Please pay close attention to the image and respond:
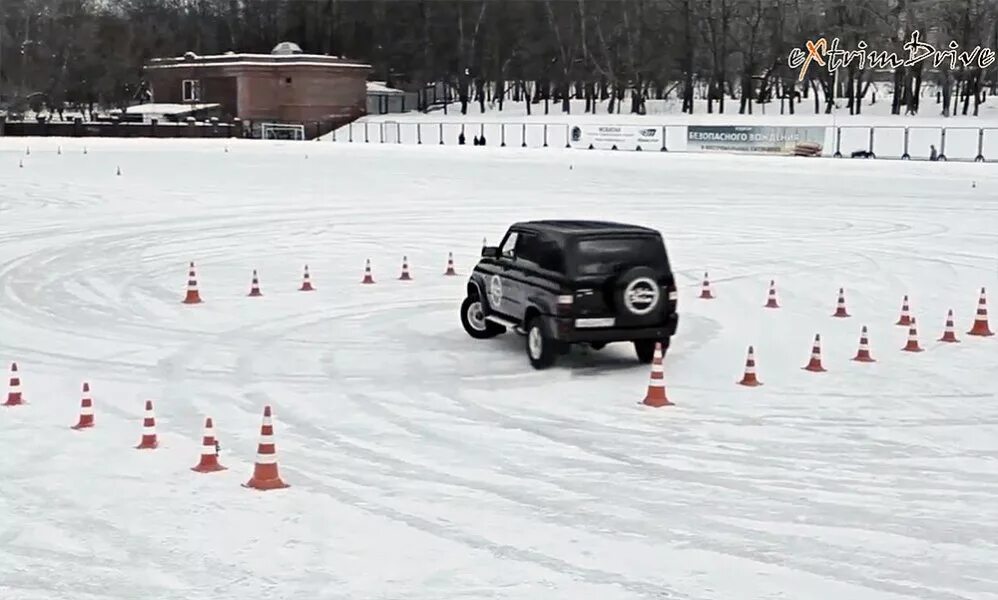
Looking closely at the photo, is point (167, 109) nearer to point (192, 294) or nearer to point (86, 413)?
point (192, 294)

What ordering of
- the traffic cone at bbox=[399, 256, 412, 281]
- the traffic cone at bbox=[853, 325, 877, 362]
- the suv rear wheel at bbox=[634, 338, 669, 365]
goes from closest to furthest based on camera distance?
the suv rear wheel at bbox=[634, 338, 669, 365], the traffic cone at bbox=[853, 325, 877, 362], the traffic cone at bbox=[399, 256, 412, 281]

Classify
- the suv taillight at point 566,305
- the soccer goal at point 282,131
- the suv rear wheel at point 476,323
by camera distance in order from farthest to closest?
the soccer goal at point 282,131 < the suv rear wheel at point 476,323 < the suv taillight at point 566,305

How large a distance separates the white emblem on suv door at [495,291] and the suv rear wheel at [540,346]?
3.55 feet

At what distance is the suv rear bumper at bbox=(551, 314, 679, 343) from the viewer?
1402 centimetres

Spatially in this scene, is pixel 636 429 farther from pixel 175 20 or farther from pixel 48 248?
pixel 175 20

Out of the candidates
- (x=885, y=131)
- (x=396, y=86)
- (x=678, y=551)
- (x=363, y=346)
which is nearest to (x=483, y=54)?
(x=396, y=86)

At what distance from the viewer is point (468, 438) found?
1142 centimetres

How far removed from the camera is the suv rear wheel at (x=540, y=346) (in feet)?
47.0

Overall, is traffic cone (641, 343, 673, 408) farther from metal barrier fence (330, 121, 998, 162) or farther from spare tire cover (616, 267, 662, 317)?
metal barrier fence (330, 121, 998, 162)

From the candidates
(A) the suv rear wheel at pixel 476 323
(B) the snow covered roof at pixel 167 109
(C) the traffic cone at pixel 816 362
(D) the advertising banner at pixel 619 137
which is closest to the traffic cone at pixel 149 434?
(A) the suv rear wheel at pixel 476 323

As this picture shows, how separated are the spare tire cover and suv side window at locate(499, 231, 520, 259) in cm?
212

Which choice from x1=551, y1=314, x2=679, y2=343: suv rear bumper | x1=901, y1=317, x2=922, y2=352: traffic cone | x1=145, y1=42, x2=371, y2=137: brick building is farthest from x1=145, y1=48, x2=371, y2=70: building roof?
x1=551, y1=314, x2=679, y2=343: suv rear bumper

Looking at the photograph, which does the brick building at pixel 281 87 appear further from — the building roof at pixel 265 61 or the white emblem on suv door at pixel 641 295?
the white emblem on suv door at pixel 641 295

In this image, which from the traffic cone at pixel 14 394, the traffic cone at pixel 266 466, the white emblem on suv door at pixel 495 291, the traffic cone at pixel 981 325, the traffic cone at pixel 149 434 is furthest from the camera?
the traffic cone at pixel 981 325
